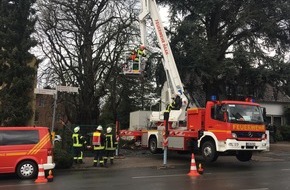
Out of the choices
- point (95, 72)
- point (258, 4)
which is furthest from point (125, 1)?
point (258, 4)

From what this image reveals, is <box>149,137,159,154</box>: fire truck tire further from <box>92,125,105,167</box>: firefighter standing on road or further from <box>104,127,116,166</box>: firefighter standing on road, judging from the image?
<box>92,125,105,167</box>: firefighter standing on road

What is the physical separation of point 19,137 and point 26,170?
1.17 metres

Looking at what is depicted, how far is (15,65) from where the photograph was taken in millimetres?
21688

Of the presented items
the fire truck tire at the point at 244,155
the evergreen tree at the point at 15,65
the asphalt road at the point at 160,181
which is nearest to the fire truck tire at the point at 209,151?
the asphalt road at the point at 160,181

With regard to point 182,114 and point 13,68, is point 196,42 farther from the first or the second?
point 13,68

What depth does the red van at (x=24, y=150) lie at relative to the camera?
1472 cm

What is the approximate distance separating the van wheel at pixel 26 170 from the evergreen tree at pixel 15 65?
6.96 meters

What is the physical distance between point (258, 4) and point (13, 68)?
1730 centimetres

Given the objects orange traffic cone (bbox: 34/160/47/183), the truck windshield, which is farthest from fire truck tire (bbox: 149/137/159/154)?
orange traffic cone (bbox: 34/160/47/183)

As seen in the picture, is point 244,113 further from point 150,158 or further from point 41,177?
point 41,177

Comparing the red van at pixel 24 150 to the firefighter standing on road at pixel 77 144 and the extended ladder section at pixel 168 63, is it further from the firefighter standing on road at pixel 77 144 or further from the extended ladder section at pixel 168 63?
the extended ladder section at pixel 168 63

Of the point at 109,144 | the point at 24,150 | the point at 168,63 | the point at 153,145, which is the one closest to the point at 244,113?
the point at 168,63

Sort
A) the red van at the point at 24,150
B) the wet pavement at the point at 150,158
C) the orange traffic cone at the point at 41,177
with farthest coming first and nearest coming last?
the wet pavement at the point at 150,158
the red van at the point at 24,150
the orange traffic cone at the point at 41,177

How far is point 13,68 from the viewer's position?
71.5 feet
